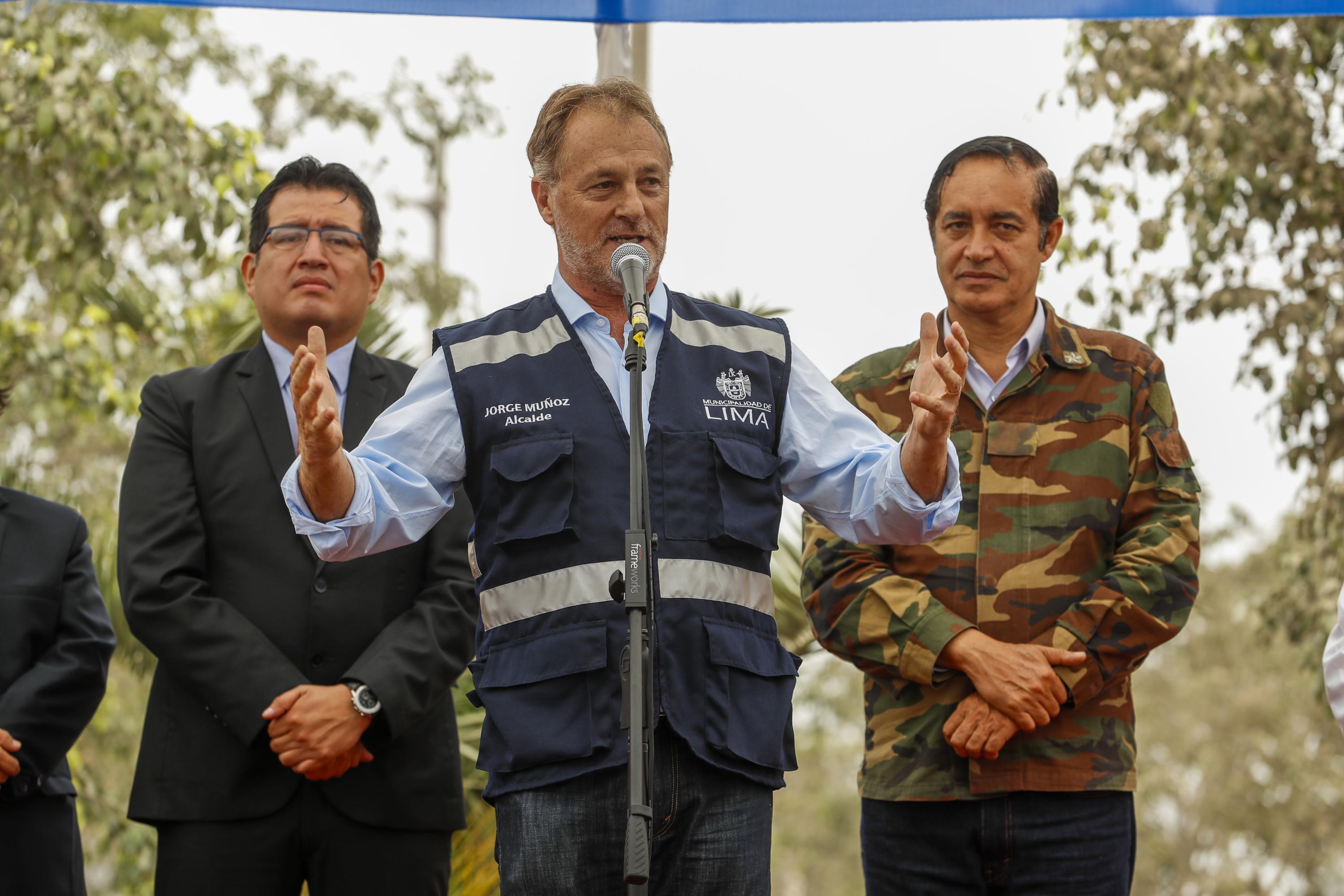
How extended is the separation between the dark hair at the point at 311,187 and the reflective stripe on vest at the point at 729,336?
133 centimetres

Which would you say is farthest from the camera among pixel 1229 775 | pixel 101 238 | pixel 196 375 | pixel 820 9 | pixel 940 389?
pixel 1229 775

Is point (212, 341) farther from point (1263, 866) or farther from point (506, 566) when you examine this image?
point (1263, 866)

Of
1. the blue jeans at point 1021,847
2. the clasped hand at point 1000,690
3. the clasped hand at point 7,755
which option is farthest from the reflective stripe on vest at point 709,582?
the clasped hand at point 7,755

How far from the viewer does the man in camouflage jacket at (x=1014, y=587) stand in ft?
11.1

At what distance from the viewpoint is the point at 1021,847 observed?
11.1ft

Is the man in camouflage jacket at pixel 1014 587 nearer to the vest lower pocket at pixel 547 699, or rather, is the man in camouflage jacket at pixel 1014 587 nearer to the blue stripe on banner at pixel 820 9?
the blue stripe on banner at pixel 820 9

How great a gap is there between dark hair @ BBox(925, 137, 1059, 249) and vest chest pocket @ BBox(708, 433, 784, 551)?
1111mm

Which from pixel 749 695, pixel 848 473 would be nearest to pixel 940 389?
pixel 848 473

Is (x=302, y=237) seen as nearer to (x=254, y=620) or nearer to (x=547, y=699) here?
(x=254, y=620)

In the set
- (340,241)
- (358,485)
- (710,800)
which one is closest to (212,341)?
(340,241)

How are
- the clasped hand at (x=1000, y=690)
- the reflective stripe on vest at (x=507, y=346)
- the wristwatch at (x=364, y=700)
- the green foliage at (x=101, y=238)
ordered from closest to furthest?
the reflective stripe on vest at (x=507, y=346)
the clasped hand at (x=1000, y=690)
the wristwatch at (x=364, y=700)
the green foliage at (x=101, y=238)

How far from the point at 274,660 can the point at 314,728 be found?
0.21 meters

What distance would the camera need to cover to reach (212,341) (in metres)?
6.55

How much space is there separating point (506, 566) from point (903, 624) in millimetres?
1019
